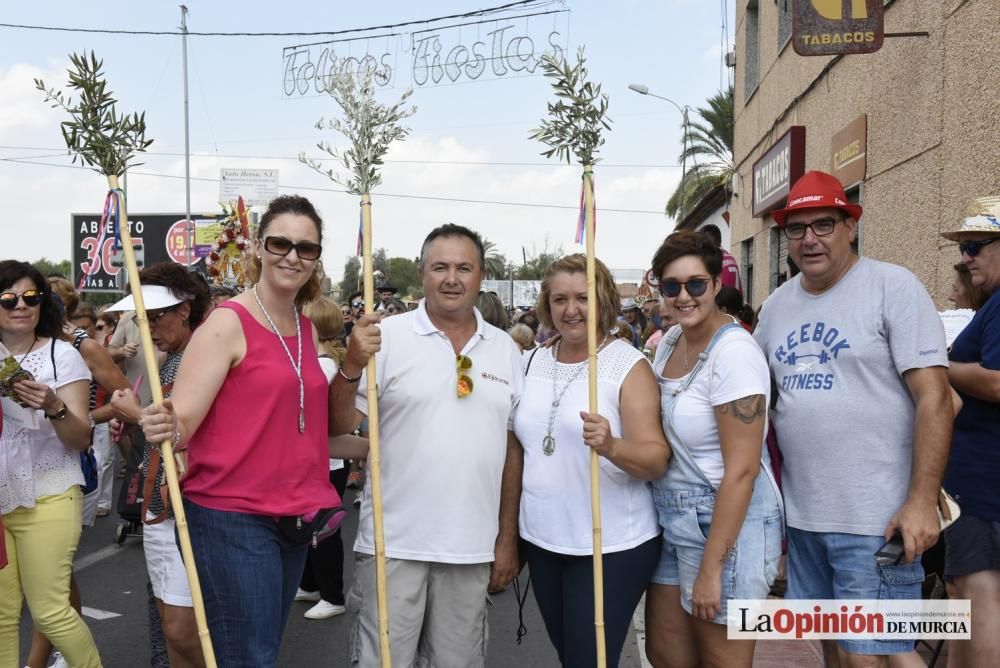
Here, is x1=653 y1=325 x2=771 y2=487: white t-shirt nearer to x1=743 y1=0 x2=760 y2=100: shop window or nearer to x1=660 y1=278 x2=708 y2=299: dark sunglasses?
x1=660 y1=278 x2=708 y2=299: dark sunglasses

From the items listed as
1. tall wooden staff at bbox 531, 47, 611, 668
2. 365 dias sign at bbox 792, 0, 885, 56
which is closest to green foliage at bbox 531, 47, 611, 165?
tall wooden staff at bbox 531, 47, 611, 668

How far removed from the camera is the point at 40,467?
147 inches

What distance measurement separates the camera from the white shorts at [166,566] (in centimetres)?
332

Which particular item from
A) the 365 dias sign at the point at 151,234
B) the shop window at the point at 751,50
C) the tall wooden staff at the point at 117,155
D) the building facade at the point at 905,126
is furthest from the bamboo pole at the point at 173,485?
the 365 dias sign at the point at 151,234

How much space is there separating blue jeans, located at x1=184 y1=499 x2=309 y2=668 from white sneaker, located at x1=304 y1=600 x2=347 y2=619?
265cm

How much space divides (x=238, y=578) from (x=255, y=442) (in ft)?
1.46

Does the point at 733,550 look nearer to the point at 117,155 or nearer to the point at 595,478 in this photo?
the point at 595,478

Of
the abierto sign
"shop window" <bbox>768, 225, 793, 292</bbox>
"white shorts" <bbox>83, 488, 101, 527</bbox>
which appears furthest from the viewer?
"shop window" <bbox>768, 225, 793, 292</bbox>

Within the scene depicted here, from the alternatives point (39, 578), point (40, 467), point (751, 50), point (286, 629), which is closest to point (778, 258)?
point (751, 50)

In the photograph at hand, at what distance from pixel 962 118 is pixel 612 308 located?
160 inches

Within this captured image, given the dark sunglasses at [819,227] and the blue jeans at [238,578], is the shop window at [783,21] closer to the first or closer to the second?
the dark sunglasses at [819,227]

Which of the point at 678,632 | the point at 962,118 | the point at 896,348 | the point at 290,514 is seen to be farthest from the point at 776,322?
the point at 962,118

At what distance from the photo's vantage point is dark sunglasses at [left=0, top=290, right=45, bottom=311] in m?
3.72

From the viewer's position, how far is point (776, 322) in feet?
10.9
